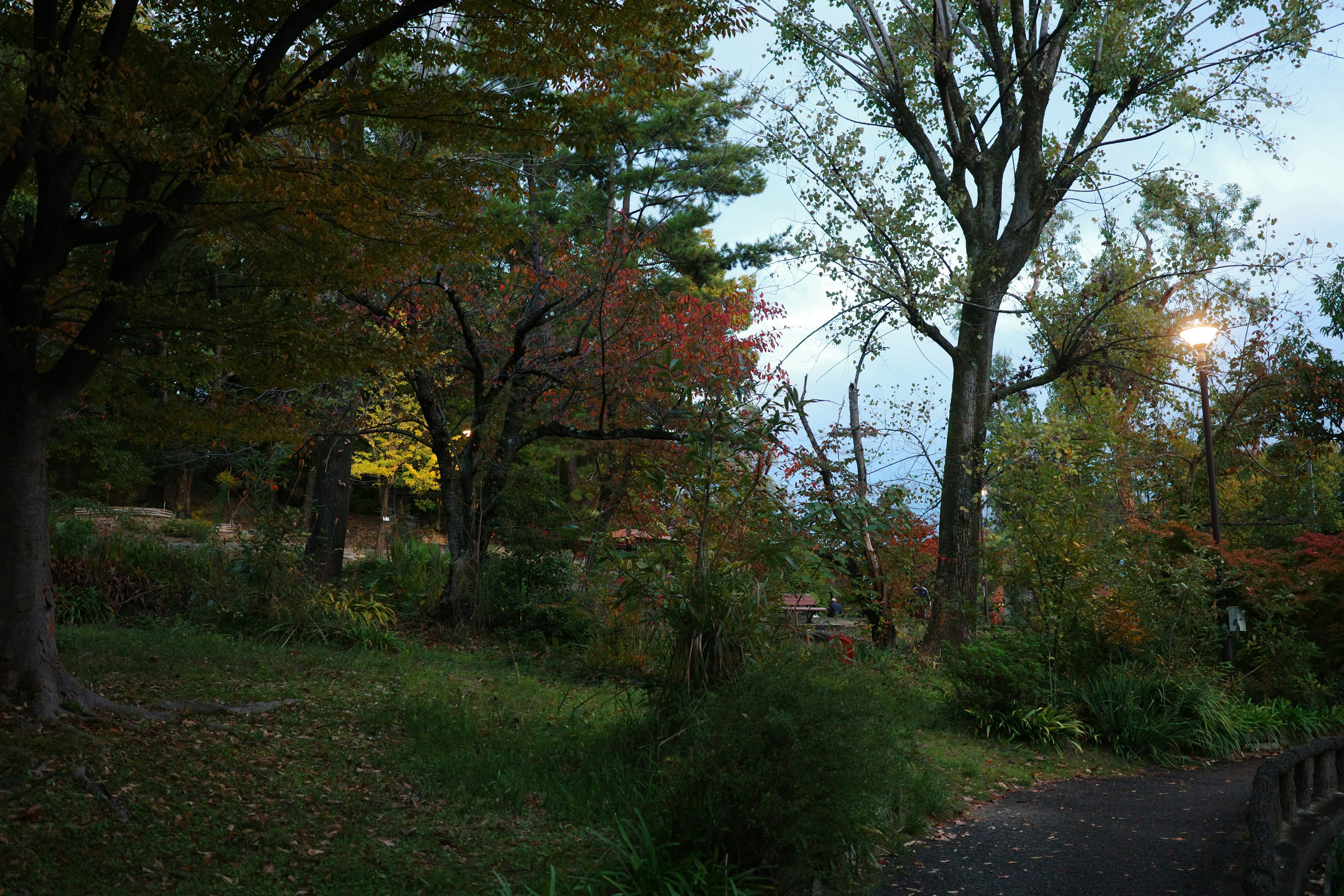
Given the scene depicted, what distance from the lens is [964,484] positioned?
1345cm

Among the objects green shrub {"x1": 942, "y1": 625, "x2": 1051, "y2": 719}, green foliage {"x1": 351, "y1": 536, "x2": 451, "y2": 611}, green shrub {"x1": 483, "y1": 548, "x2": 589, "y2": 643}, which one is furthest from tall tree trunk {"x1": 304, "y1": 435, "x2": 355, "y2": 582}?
green shrub {"x1": 942, "y1": 625, "x2": 1051, "y2": 719}

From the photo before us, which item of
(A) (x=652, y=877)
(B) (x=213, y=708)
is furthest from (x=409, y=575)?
(A) (x=652, y=877)

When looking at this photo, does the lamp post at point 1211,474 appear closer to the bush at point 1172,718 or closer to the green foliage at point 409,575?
the bush at point 1172,718

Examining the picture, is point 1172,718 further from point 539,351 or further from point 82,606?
point 82,606

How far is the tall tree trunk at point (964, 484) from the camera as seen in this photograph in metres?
13.1

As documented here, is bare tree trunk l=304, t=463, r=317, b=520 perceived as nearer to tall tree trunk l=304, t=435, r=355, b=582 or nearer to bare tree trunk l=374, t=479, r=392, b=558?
tall tree trunk l=304, t=435, r=355, b=582

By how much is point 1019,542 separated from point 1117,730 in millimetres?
2134

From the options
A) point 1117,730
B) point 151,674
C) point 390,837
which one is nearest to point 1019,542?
point 1117,730

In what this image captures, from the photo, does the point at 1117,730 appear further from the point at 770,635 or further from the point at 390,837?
the point at 390,837

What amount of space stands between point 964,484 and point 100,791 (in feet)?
36.5

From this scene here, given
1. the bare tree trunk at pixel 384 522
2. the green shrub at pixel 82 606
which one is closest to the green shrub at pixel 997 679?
the green shrub at pixel 82 606

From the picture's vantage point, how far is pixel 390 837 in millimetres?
5145

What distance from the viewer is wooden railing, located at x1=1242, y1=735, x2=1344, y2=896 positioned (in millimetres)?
4824

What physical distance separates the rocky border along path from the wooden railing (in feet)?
0.98
